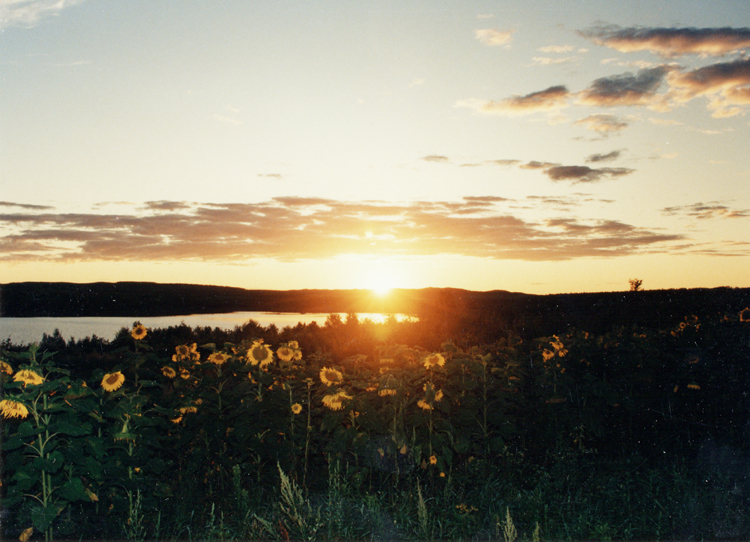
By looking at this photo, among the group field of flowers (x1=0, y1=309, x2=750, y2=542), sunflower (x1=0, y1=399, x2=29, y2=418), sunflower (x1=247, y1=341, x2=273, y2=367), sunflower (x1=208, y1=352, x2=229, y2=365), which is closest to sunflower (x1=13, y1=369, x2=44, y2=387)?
field of flowers (x1=0, y1=309, x2=750, y2=542)

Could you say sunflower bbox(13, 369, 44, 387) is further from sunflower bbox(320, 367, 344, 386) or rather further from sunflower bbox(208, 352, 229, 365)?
sunflower bbox(320, 367, 344, 386)

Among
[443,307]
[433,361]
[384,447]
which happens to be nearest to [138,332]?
[384,447]

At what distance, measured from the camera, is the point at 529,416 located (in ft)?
16.0

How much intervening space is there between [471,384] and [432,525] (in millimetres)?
1119

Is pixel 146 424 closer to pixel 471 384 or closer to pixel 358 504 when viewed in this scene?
pixel 358 504

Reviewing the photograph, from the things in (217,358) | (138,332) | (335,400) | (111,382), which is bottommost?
(335,400)

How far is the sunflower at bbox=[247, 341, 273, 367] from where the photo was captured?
455 centimetres

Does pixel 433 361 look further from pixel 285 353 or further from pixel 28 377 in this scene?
pixel 28 377

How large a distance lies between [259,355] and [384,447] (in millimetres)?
1290

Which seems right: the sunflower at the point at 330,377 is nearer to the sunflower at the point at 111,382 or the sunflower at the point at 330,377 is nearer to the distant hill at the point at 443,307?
the sunflower at the point at 111,382

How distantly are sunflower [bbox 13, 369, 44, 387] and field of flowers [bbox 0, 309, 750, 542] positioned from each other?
11mm

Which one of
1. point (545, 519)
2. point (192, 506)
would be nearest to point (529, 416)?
point (545, 519)

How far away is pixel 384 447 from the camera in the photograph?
4.20 m

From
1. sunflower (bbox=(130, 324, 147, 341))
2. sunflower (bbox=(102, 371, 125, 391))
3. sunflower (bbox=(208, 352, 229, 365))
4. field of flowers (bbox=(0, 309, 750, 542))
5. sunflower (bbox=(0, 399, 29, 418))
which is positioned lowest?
field of flowers (bbox=(0, 309, 750, 542))
